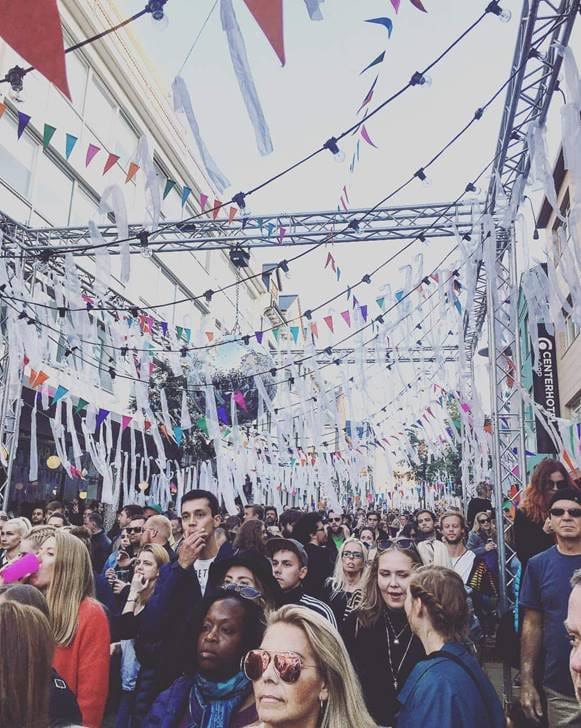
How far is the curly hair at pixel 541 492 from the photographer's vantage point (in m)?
5.14

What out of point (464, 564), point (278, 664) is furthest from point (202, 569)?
point (464, 564)

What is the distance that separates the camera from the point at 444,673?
2363 mm

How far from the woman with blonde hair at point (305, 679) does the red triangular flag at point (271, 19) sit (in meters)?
2.25

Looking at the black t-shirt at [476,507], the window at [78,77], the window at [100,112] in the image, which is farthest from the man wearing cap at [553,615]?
the window at [100,112]

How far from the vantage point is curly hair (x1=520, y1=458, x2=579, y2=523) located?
16.9 ft

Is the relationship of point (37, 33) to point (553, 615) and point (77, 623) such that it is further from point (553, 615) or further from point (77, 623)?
point (553, 615)

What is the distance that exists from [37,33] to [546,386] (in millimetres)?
18098

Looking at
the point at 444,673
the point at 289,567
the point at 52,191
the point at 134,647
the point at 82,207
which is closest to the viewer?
the point at 444,673

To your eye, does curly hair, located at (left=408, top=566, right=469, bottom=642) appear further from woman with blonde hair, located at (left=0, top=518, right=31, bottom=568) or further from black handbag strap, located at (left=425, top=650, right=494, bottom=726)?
woman with blonde hair, located at (left=0, top=518, right=31, bottom=568)

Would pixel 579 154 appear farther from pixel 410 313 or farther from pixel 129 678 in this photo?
pixel 410 313

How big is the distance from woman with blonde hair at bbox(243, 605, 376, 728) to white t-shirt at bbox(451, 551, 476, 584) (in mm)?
4305

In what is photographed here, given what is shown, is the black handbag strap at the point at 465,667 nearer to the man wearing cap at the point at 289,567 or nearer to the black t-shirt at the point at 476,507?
the man wearing cap at the point at 289,567

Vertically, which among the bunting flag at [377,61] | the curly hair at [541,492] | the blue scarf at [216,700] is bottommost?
the blue scarf at [216,700]

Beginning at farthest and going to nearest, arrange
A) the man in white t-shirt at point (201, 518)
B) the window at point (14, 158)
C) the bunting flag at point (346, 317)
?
the window at point (14, 158), the bunting flag at point (346, 317), the man in white t-shirt at point (201, 518)
